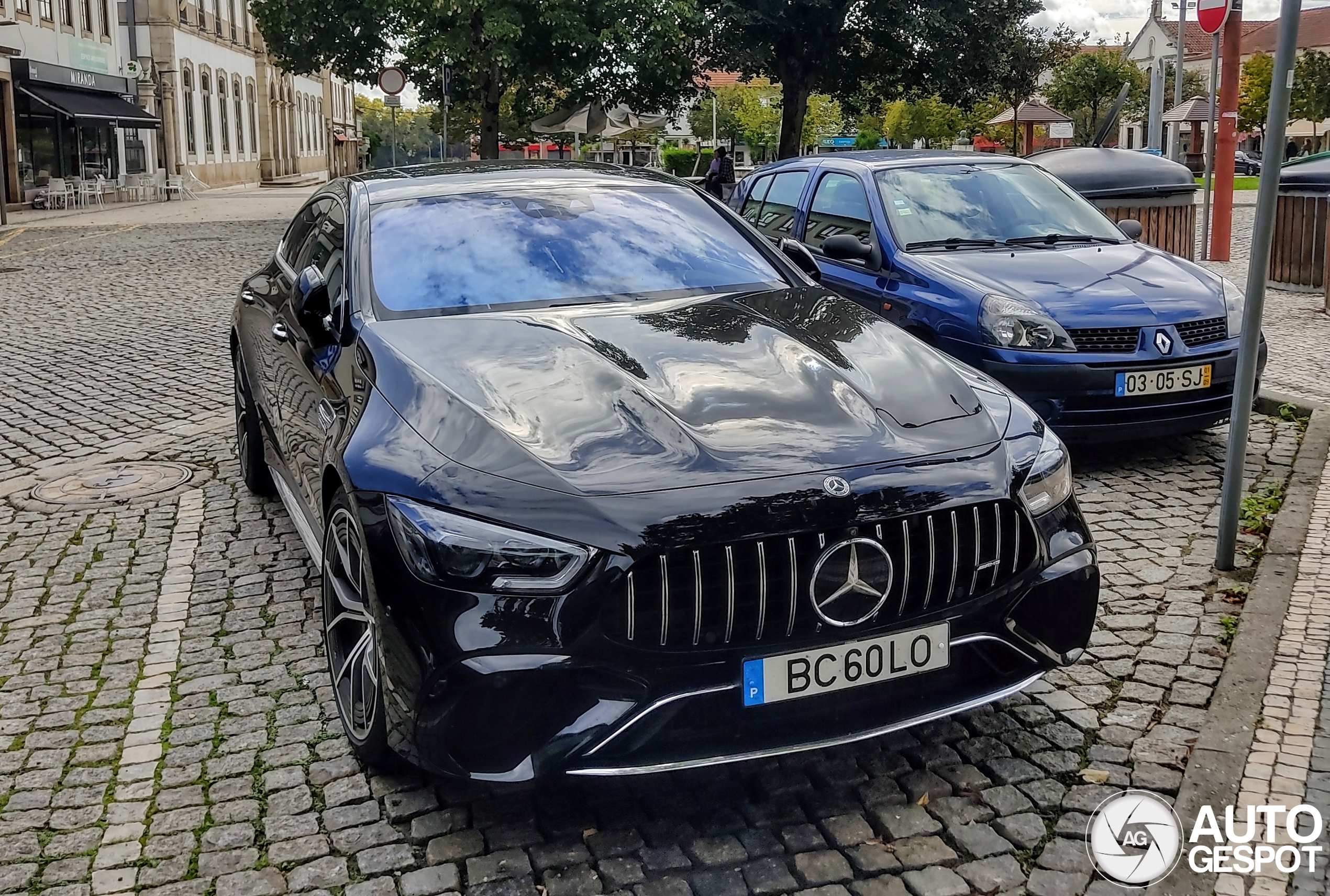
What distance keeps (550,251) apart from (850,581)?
204cm

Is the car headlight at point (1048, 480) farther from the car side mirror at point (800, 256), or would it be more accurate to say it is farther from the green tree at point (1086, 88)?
the green tree at point (1086, 88)

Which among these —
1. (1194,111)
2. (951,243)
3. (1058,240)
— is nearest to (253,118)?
(1194,111)

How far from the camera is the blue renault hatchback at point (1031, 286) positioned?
21.9ft

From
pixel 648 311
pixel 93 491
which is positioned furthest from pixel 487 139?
pixel 648 311

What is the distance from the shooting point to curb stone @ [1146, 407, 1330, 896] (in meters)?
3.43

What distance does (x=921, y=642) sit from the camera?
326 cm

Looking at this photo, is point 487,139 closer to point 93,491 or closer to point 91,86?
point 91,86

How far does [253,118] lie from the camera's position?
208ft

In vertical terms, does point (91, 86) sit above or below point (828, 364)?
above

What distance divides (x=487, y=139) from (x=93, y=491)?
80.0 feet

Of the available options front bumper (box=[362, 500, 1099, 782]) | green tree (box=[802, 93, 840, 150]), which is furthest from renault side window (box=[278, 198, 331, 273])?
green tree (box=[802, 93, 840, 150])

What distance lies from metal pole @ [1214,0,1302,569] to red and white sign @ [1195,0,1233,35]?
10.2 meters

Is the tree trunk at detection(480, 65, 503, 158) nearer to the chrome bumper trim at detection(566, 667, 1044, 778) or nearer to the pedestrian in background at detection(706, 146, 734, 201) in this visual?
the pedestrian in background at detection(706, 146, 734, 201)

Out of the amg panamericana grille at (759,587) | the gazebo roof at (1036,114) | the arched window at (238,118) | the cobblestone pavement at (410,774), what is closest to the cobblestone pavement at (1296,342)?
the cobblestone pavement at (410,774)
